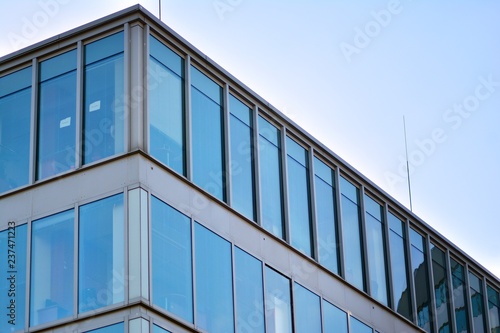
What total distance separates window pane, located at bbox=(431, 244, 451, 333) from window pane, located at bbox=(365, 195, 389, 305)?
11.4 ft

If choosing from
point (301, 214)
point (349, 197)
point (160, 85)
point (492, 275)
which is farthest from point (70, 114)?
point (492, 275)

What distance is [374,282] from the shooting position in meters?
42.4

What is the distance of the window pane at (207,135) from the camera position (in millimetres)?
35369

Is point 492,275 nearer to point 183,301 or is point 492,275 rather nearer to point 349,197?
point 349,197

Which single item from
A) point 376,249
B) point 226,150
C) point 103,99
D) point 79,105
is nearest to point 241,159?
point 226,150

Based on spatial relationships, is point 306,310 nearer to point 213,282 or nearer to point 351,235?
point 351,235

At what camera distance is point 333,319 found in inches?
1561

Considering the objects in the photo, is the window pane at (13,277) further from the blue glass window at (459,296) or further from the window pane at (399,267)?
the blue glass window at (459,296)

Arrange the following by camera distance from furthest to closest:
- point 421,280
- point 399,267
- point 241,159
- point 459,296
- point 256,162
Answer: point 459,296 → point 421,280 → point 399,267 → point 256,162 → point 241,159

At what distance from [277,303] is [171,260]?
514 cm

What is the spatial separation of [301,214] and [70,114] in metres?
8.41

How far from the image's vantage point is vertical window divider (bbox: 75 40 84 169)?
112 ft

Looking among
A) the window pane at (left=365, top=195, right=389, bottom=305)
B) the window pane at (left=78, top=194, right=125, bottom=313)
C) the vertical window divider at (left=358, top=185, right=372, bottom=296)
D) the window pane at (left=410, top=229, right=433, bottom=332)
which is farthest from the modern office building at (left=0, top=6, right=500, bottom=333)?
the window pane at (left=410, top=229, right=433, bottom=332)

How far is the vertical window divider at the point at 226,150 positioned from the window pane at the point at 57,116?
4406 mm
